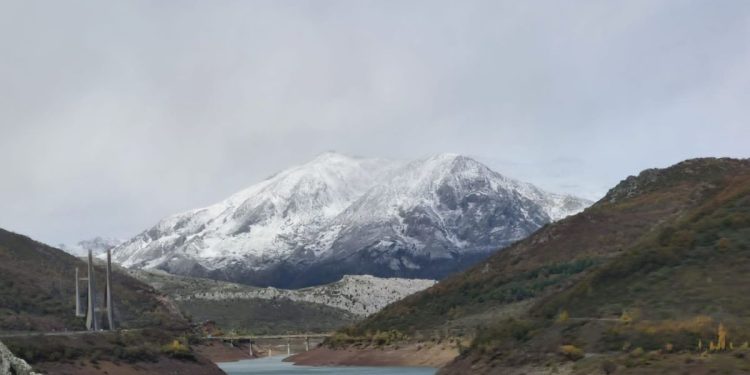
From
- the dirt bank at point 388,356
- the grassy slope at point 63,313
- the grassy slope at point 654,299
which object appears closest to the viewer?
the grassy slope at point 654,299

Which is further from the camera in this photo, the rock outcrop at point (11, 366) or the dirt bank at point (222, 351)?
the dirt bank at point (222, 351)

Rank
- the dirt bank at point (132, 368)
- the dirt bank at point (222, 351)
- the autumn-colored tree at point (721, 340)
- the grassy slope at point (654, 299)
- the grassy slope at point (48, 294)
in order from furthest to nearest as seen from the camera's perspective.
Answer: the dirt bank at point (222, 351), the grassy slope at point (48, 294), the dirt bank at point (132, 368), the grassy slope at point (654, 299), the autumn-colored tree at point (721, 340)

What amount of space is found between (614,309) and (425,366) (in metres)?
49.1

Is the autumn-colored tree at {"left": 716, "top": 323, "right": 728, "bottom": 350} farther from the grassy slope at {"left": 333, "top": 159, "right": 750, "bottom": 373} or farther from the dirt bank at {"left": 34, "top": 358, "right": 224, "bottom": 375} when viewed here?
the dirt bank at {"left": 34, "top": 358, "right": 224, "bottom": 375}

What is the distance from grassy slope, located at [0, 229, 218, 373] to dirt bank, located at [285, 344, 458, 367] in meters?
21.2

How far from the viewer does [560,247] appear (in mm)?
147375

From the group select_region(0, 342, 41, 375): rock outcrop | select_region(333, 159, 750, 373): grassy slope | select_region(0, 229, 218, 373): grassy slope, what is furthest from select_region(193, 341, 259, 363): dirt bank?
select_region(0, 342, 41, 375): rock outcrop

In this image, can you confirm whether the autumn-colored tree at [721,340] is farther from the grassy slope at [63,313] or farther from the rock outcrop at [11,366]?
the grassy slope at [63,313]

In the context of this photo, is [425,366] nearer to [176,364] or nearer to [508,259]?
[176,364]

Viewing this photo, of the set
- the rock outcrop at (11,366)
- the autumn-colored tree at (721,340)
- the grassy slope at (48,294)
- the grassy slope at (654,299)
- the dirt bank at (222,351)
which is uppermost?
the grassy slope at (48,294)

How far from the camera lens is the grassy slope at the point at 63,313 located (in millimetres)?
79875

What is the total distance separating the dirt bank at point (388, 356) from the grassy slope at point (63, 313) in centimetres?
2123

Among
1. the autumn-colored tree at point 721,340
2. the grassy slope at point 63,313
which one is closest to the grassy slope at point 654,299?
the autumn-colored tree at point 721,340

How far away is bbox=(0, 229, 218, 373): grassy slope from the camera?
79.9m
